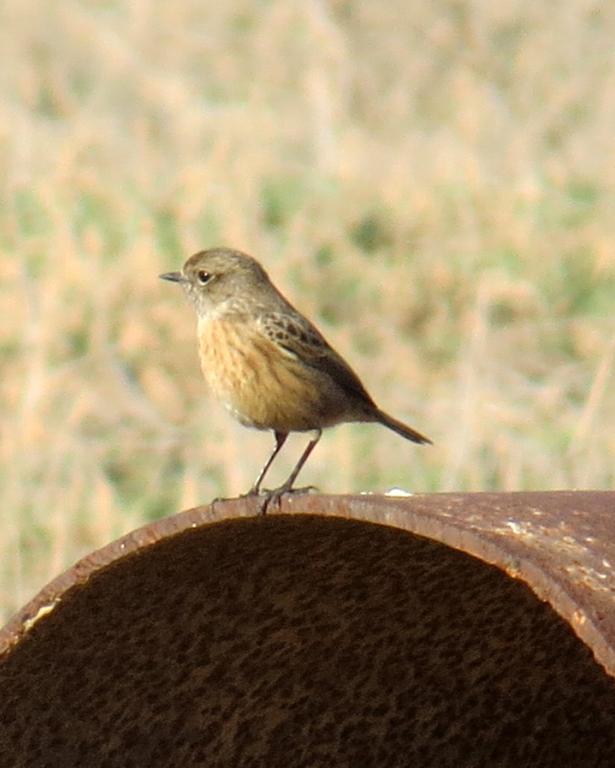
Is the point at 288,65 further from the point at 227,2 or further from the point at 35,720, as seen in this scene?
the point at 35,720

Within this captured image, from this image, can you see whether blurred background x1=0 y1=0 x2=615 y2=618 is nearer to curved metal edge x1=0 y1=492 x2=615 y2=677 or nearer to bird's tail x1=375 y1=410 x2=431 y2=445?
bird's tail x1=375 y1=410 x2=431 y2=445

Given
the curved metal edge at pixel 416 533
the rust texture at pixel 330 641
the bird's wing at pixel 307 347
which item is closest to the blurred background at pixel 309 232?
the bird's wing at pixel 307 347

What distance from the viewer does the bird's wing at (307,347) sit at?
5457 millimetres

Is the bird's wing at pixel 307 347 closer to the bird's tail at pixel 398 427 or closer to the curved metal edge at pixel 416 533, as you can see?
the bird's tail at pixel 398 427

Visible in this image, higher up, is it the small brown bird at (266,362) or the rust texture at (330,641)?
the small brown bird at (266,362)

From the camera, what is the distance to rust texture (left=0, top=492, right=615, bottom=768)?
3.29m

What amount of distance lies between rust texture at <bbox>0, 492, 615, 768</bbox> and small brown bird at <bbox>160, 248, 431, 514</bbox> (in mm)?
1028

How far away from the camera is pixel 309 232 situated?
1060 centimetres

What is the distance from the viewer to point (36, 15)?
44.7 ft

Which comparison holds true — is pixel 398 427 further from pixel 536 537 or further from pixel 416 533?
pixel 536 537

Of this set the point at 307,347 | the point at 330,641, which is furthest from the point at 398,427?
the point at 330,641

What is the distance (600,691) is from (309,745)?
85 centimetres

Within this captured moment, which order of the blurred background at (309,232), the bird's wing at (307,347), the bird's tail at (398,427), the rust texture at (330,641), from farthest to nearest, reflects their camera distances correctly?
1. the blurred background at (309,232)
2. the bird's tail at (398,427)
3. the bird's wing at (307,347)
4. the rust texture at (330,641)

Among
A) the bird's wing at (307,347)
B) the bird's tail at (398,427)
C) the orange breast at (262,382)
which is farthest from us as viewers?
the bird's tail at (398,427)
